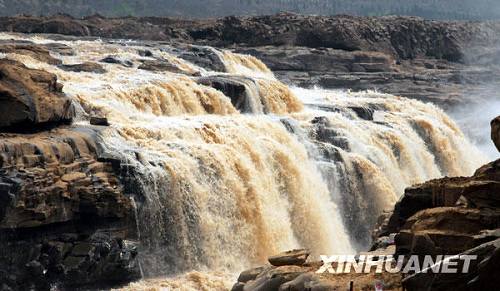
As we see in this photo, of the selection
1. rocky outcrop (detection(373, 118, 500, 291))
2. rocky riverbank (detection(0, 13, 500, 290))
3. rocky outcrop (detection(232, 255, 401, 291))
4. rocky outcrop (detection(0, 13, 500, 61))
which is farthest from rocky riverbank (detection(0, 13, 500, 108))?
rocky outcrop (detection(232, 255, 401, 291))

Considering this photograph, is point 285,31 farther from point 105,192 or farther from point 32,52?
point 105,192

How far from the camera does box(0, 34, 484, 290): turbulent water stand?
2950 centimetres

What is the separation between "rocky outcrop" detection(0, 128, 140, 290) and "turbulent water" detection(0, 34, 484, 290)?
2.55 ft

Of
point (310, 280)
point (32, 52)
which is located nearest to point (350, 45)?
point (32, 52)

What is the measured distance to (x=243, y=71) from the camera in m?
58.0

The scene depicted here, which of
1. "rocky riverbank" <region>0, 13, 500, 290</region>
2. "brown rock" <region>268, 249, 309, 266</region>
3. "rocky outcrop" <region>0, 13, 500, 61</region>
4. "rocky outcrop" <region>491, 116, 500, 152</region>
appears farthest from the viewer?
"rocky outcrop" <region>0, 13, 500, 61</region>

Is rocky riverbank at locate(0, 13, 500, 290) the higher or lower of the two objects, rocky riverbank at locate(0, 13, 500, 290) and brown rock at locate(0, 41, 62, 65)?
the lower

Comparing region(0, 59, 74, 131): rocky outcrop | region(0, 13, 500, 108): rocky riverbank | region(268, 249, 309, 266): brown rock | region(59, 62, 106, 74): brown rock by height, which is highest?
region(0, 13, 500, 108): rocky riverbank

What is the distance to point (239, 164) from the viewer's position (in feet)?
107

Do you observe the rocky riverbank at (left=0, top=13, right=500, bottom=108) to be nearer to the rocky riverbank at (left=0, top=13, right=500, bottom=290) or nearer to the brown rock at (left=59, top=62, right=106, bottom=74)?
the rocky riverbank at (left=0, top=13, right=500, bottom=290)

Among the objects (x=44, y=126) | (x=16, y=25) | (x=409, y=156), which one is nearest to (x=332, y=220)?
(x=409, y=156)

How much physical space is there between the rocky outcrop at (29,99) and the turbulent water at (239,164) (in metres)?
1.68

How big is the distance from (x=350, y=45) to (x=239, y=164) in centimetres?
5656

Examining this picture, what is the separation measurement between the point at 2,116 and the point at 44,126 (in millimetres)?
1859
